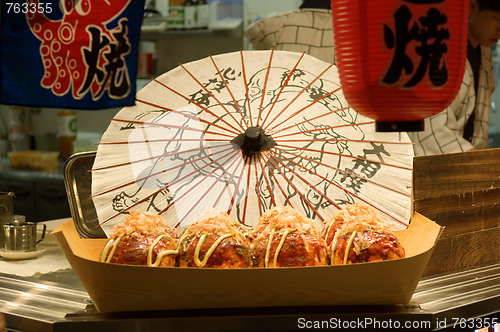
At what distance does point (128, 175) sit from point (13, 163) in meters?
4.33

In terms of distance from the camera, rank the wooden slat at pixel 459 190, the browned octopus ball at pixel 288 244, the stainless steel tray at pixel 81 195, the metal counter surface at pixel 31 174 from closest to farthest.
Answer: the browned octopus ball at pixel 288 244 < the wooden slat at pixel 459 190 < the stainless steel tray at pixel 81 195 < the metal counter surface at pixel 31 174

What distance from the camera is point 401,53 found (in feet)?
4.50

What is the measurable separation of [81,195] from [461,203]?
46.7 inches

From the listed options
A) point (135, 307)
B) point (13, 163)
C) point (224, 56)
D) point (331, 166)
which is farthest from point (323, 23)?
point (13, 163)

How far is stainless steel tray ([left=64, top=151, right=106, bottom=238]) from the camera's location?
2.00 metres

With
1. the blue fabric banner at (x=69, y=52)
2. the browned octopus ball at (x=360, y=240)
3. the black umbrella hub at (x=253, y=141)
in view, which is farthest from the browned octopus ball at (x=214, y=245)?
the blue fabric banner at (x=69, y=52)

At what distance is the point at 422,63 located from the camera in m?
1.38

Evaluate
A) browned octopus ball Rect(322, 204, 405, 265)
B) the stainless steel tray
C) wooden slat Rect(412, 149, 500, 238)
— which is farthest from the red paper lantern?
the stainless steel tray

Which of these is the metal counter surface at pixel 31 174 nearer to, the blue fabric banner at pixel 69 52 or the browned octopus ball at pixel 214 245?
the blue fabric banner at pixel 69 52

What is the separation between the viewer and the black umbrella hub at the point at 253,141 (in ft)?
6.03

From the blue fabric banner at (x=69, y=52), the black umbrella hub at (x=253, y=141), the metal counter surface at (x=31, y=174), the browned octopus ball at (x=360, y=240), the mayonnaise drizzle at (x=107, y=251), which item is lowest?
the metal counter surface at (x=31, y=174)

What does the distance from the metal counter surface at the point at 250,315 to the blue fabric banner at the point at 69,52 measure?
1.86 feet

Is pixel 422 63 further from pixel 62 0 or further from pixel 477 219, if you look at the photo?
pixel 62 0

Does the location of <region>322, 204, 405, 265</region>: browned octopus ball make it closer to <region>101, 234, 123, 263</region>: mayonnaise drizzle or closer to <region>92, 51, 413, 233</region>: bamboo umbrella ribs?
<region>92, 51, 413, 233</region>: bamboo umbrella ribs
